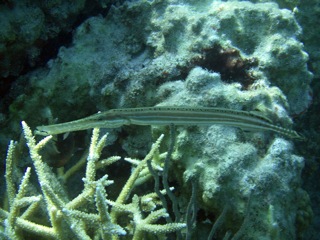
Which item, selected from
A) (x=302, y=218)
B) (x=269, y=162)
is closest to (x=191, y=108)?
(x=269, y=162)

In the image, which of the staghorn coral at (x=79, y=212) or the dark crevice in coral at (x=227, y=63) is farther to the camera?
the dark crevice in coral at (x=227, y=63)

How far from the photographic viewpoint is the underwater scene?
10.1ft

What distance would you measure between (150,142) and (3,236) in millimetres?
1988

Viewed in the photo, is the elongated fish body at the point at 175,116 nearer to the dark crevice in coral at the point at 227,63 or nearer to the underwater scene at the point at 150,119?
the underwater scene at the point at 150,119

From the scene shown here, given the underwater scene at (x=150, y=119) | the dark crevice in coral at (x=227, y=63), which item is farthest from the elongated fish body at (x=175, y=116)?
the dark crevice in coral at (x=227, y=63)

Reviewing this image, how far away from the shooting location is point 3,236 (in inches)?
121

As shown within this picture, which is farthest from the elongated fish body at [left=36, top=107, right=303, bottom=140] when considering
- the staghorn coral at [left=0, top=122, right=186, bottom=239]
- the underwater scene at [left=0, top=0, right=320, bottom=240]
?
the staghorn coral at [left=0, top=122, right=186, bottom=239]

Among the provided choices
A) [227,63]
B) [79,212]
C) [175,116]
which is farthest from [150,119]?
[227,63]

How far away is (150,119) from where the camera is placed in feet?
10.1

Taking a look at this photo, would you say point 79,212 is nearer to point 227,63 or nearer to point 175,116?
point 175,116

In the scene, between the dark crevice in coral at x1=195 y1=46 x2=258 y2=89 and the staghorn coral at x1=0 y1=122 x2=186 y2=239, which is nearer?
the staghorn coral at x1=0 y1=122 x2=186 y2=239

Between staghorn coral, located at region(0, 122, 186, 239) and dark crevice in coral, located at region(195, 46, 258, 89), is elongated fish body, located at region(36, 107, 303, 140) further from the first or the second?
dark crevice in coral, located at region(195, 46, 258, 89)

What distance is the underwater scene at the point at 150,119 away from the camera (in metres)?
3.07

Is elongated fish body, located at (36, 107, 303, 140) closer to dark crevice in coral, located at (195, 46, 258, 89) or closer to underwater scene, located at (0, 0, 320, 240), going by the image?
underwater scene, located at (0, 0, 320, 240)
